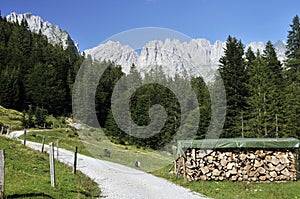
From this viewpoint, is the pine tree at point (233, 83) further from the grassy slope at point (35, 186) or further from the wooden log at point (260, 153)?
the grassy slope at point (35, 186)

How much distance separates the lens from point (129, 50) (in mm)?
20109

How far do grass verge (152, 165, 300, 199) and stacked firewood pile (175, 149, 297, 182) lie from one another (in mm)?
662

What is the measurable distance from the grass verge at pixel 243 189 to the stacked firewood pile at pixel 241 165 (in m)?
0.66

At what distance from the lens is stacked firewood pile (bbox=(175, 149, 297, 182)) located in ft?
55.8

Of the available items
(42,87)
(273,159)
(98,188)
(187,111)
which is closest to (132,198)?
(98,188)

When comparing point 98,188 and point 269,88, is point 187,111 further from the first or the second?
point 98,188

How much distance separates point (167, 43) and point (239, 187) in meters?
9.69

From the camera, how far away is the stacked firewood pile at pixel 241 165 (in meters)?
17.0

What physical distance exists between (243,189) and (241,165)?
270 cm

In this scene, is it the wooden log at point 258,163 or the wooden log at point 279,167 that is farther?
the wooden log at point 258,163

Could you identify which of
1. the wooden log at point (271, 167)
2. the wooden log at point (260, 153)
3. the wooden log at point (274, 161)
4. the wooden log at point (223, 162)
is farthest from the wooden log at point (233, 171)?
the wooden log at point (274, 161)

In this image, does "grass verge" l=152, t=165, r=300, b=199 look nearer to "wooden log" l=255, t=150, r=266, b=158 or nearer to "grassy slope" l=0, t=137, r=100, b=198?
"wooden log" l=255, t=150, r=266, b=158

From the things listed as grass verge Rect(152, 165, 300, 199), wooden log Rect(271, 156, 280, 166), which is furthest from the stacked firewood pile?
grass verge Rect(152, 165, 300, 199)

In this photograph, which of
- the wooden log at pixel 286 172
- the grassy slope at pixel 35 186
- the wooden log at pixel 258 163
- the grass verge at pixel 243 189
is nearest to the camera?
the grassy slope at pixel 35 186
